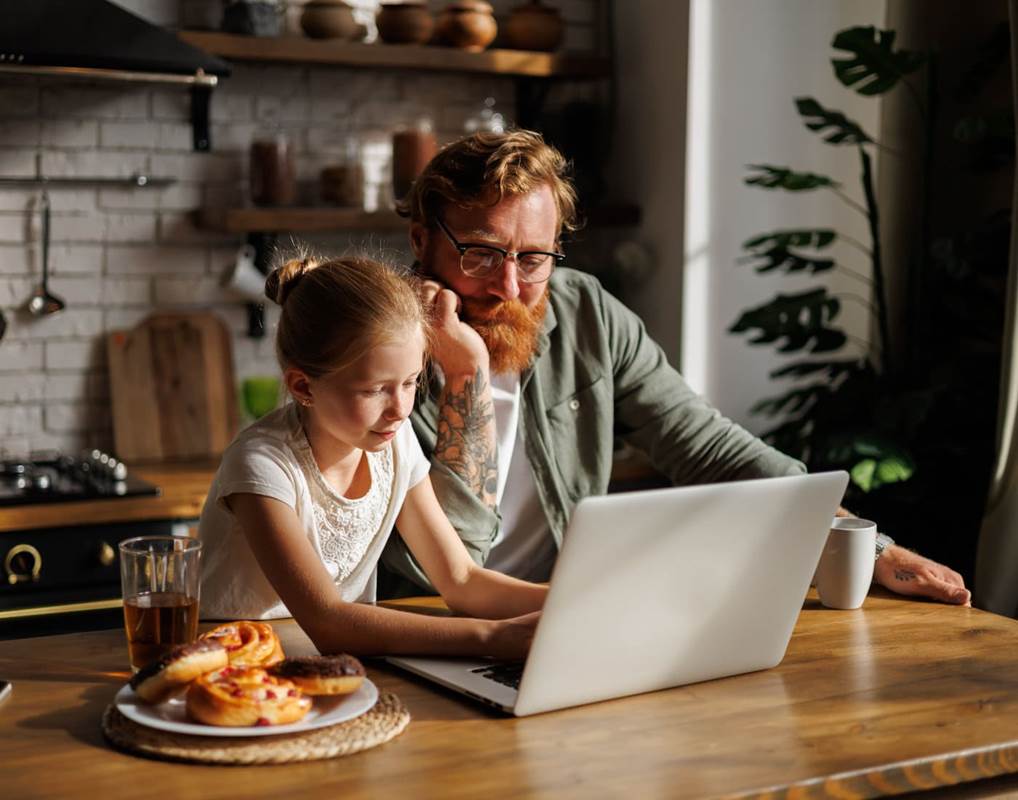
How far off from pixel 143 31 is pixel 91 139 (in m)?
0.48

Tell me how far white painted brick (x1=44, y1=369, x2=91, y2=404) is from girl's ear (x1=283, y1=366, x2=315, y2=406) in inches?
75.3

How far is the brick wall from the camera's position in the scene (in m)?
3.34

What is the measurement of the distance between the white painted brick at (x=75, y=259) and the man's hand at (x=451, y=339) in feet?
5.37

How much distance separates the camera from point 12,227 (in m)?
3.33

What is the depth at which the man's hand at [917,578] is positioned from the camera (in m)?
1.83

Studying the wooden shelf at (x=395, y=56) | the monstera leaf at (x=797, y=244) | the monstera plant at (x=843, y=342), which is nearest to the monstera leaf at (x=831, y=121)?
the monstera plant at (x=843, y=342)

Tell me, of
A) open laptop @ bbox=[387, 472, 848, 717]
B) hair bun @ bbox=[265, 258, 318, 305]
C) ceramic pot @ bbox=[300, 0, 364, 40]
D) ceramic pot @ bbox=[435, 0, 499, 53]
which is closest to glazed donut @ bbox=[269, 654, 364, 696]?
open laptop @ bbox=[387, 472, 848, 717]

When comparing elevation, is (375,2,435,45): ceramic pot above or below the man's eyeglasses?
above

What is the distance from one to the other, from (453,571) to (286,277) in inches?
17.3

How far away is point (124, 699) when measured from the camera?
1301 millimetres

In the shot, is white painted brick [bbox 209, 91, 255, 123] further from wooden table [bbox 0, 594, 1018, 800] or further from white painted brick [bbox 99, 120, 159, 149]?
wooden table [bbox 0, 594, 1018, 800]

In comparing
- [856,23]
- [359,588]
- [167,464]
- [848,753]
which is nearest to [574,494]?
→ [359,588]

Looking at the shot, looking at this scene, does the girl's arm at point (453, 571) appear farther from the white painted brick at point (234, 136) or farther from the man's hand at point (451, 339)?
the white painted brick at point (234, 136)

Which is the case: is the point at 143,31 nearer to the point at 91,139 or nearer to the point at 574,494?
the point at 91,139
